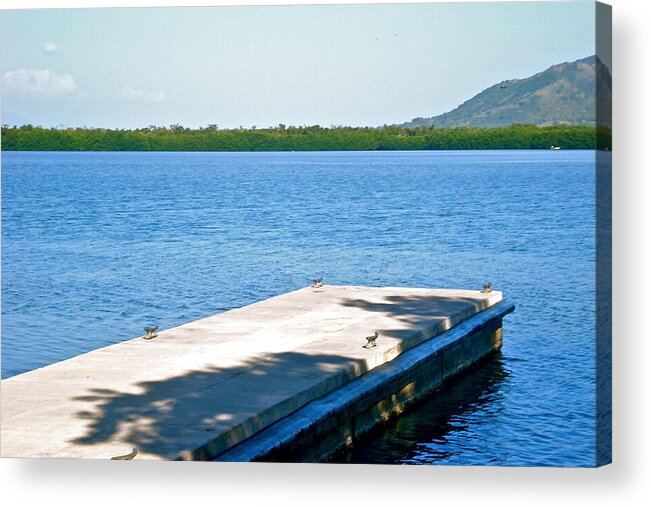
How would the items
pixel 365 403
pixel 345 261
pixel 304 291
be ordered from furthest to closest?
1. pixel 345 261
2. pixel 304 291
3. pixel 365 403

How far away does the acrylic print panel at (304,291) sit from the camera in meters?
7.87

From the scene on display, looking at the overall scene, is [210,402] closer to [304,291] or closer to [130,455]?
[130,455]

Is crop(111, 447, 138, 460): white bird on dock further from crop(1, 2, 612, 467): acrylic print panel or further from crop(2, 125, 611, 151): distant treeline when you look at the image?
crop(2, 125, 611, 151): distant treeline

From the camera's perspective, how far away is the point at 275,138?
16953 millimetres

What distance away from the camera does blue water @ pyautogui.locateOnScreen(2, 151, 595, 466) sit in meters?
9.97

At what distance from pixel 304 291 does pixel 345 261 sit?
11.3m

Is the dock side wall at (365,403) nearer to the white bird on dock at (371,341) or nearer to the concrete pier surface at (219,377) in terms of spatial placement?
the concrete pier surface at (219,377)

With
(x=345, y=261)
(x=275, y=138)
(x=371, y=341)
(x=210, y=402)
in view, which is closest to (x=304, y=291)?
(x=371, y=341)

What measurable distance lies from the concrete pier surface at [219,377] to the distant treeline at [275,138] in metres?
2.19

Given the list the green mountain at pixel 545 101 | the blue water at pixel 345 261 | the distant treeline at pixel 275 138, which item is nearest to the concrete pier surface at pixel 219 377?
the blue water at pixel 345 261

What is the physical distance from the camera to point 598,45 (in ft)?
25.1

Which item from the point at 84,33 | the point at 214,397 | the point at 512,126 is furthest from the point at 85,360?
the point at 512,126

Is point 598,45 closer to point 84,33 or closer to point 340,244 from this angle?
point 84,33

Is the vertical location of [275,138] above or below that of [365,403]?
above
